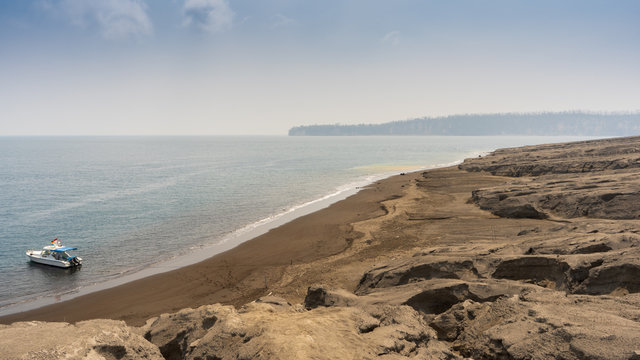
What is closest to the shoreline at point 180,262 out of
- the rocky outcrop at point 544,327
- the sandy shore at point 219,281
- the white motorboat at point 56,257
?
the sandy shore at point 219,281

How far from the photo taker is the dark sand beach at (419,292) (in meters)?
7.50

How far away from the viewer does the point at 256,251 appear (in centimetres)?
2652

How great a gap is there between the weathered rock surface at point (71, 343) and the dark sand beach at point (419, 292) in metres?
0.08

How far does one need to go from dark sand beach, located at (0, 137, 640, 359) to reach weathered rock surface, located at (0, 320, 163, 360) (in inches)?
3.0

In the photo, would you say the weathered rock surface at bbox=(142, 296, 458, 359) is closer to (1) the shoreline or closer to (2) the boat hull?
(1) the shoreline

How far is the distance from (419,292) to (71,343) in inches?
365

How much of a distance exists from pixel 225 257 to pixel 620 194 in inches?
1038

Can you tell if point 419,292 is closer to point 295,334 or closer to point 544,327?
point 544,327

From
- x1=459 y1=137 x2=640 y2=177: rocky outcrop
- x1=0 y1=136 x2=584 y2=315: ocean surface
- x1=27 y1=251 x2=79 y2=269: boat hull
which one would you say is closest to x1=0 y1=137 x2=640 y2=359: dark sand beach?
x1=0 y1=136 x2=584 y2=315: ocean surface

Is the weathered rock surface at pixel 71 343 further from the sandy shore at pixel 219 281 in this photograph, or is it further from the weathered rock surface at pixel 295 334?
the sandy shore at pixel 219 281

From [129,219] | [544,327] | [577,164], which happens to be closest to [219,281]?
[544,327]

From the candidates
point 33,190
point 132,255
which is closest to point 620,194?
point 132,255

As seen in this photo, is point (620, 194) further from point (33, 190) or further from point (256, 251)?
point (33, 190)

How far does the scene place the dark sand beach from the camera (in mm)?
7496
